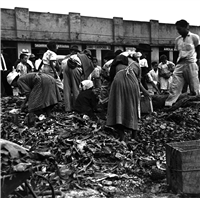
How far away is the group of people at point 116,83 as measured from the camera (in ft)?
20.3

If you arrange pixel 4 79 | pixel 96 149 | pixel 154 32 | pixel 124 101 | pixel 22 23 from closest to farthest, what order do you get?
pixel 96 149 → pixel 124 101 → pixel 4 79 → pixel 22 23 → pixel 154 32

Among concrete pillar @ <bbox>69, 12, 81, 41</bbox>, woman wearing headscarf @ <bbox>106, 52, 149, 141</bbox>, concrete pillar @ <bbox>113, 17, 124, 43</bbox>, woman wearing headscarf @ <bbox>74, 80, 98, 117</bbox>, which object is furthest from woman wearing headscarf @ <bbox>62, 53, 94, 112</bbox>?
concrete pillar @ <bbox>113, 17, 124, 43</bbox>

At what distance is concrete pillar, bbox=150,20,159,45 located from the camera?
27.2 meters

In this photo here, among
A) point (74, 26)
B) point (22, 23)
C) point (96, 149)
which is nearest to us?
point (96, 149)

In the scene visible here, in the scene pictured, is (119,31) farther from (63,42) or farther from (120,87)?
(120,87)

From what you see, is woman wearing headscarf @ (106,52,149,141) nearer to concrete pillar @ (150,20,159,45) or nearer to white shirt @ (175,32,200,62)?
white shirt @ (175,32,200,62)

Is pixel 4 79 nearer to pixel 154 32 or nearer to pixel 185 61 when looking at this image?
pixel 185 61

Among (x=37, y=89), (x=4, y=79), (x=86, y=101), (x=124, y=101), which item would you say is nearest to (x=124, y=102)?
(x=124, y=101)

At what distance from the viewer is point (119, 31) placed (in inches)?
998

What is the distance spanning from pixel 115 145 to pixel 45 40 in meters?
16.9

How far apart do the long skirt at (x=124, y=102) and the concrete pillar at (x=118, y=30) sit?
762 inches

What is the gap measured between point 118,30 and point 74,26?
395 cm

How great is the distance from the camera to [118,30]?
2525cm

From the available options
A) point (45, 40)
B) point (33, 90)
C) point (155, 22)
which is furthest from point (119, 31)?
point (33, 90)
